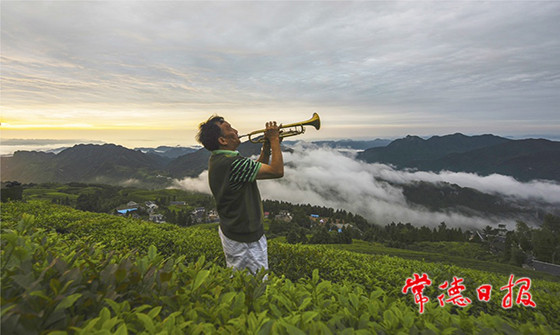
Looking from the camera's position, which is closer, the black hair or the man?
the man

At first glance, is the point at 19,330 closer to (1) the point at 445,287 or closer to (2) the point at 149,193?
(1) the point at 445,287

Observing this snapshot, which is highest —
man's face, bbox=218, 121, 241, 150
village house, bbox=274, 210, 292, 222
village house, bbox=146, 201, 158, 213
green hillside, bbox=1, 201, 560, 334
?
man's face, bbox=218, 121, 241, 150

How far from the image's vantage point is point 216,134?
4109mm

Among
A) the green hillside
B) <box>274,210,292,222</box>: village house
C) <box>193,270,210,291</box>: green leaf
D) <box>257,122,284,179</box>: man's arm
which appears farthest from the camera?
<box>274,210,292,222</box>: village house

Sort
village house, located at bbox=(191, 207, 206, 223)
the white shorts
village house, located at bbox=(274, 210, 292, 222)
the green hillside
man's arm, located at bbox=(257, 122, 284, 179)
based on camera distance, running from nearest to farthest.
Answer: the green hillside, man's arm, located at bbox=(257, 122, 284, 179), the white shorts, village house, located at bbox=(191, 207, 206, 223), village house, located at bbox=(274, 210, 292, 222)

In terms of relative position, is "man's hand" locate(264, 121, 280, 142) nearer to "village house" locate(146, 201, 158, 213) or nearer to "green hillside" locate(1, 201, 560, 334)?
"green hillside" locate(1, 201, 560, 334)

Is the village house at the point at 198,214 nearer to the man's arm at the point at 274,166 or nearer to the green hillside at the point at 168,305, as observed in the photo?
the man's arm at the point at 274,166

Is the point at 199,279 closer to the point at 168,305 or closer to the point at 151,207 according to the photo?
the point at 168,305

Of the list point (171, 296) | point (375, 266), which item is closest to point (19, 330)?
point (171, 296)

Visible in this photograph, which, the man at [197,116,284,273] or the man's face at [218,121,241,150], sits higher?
the man's face at [218,121,241,150]

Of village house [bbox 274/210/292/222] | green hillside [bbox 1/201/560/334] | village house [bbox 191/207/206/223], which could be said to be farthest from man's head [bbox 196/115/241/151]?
village house [bbox 274/210/292/222]

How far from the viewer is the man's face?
4.13 m

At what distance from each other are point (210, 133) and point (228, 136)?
272mm

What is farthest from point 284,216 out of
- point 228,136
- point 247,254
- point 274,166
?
point 274,166
